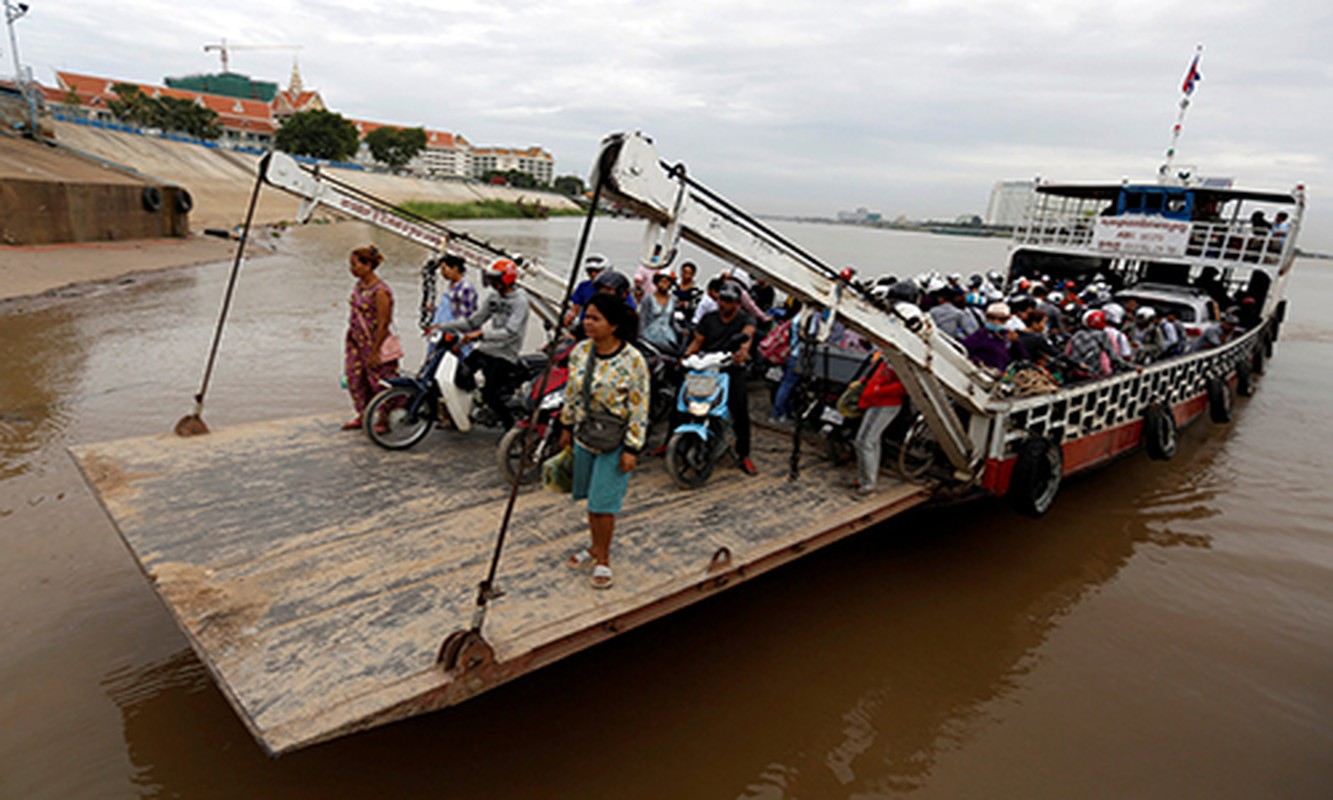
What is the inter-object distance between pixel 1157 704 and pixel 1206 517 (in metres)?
3.72

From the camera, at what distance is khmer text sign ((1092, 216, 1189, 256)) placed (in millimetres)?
10852

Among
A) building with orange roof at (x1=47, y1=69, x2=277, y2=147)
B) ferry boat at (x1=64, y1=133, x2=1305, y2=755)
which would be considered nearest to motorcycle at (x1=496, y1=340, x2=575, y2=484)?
ferry boat at (x1=64, y1=133, x2=1305, y2=755)

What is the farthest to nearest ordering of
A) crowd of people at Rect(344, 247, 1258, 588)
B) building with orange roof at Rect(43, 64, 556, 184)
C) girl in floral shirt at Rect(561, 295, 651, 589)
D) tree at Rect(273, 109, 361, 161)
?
building with orange roof at Rect(43, 64, 556, 184) → tree at Rect(273, 109, 361, 161) → crowd of people at Rect(344, 247, 1258, 588) → girl in floral shirt at Rect(561, 295, 651, 589)

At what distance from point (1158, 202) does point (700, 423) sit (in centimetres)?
1156

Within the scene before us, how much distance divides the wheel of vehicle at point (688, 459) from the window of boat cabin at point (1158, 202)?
11.2 m

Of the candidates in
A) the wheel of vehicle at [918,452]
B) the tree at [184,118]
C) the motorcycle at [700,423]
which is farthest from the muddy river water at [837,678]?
the tree at [184,118]

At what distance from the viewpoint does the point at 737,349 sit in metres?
4.96

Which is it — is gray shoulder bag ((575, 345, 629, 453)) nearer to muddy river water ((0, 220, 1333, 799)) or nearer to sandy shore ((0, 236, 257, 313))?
muddy river water ((0, 220, 1333, 799))

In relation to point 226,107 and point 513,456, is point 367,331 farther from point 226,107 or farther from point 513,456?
point 226,107

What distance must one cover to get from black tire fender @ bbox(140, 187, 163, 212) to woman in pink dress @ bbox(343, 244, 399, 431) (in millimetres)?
18262

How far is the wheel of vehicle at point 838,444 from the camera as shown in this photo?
5180mm

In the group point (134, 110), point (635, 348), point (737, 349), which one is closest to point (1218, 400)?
point (737, 349)

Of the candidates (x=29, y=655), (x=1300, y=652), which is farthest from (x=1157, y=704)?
(x=29, y=655)

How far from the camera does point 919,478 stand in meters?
5.06
